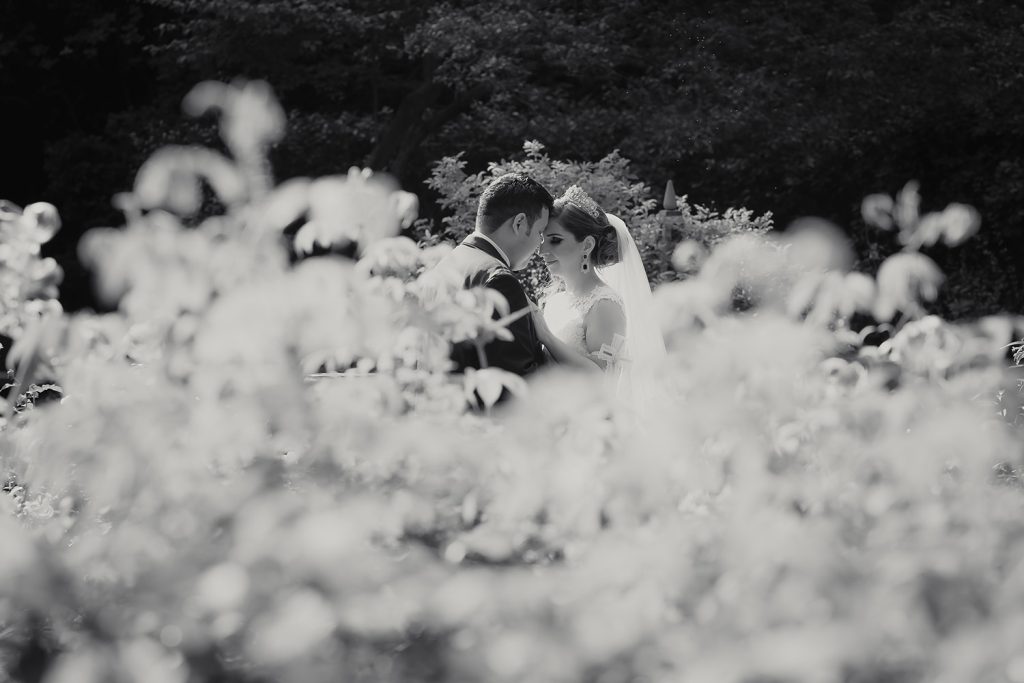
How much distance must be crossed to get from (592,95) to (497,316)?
11.2m

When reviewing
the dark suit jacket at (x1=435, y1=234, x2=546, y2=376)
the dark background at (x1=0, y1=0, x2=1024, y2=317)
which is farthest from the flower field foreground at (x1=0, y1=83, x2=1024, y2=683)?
the dark background at (x1=0, y1=0, x2=1024, y2=317)

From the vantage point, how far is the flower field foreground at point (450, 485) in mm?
1557

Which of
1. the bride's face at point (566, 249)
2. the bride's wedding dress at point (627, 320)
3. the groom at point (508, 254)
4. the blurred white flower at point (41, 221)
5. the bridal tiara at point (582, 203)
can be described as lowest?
the bride's wedding dress at point (627, 320)

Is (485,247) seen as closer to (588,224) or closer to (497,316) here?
(497,316)

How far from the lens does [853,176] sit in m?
14.7

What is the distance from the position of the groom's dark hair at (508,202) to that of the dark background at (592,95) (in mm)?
8530

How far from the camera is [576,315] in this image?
191 inches

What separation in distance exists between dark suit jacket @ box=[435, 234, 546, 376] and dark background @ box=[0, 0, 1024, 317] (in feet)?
28.8

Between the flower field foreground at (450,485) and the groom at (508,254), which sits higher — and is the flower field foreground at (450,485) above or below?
above

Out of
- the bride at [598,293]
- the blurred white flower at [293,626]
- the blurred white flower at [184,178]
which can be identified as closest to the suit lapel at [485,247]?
the bride at [598,293]

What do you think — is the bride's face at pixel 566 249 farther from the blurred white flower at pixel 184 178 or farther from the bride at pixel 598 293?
the blurred white flower at pixel 184 178

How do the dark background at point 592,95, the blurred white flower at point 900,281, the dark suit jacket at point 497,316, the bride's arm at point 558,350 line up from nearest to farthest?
1. the blurred white flower at point 900,281
2. the dark suit jacket at point 497,316
3. the bride's arm at point 558,350
4. the dark background at point 592,95

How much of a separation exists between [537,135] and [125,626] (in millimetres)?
11865

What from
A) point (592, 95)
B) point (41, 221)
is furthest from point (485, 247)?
point (592, 95)
